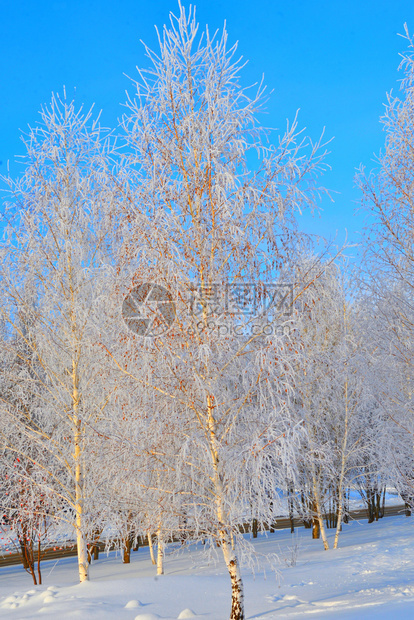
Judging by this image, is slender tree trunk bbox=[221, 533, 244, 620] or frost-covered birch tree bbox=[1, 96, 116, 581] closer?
slender tree trunk bbox=[221, 533, 244, 620]

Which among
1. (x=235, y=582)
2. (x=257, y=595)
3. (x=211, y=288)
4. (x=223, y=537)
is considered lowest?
(x=257, y=595)

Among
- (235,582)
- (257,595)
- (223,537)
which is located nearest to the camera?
(223,537)

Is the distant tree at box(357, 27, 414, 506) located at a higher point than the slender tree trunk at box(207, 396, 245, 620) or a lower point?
higher

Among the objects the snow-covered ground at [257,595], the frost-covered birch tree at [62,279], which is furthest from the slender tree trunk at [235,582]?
the frost-covered birch tree at [62,279]

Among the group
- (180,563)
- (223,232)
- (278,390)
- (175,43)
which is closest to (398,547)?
(180,563)

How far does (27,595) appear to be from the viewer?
899 centimetres

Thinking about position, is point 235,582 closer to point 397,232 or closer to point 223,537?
point 223,537

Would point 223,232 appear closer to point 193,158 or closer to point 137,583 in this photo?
point 193,158

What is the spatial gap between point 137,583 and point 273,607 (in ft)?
8.93

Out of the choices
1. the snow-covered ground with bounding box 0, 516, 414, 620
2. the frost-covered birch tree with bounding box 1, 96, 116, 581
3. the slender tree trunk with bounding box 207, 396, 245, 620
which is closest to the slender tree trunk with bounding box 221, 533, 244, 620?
the slender tree trunk with bounding box 207, 396, 245, 620

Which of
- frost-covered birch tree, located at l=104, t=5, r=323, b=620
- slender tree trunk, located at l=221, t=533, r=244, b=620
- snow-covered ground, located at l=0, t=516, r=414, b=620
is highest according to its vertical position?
frost-covered birch tree, located at l=104, t=5, r=323, b=620

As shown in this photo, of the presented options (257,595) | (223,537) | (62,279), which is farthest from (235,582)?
(62,279)

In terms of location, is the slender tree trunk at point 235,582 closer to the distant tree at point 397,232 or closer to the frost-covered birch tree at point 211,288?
the frost-covered birch tree at point 211,288

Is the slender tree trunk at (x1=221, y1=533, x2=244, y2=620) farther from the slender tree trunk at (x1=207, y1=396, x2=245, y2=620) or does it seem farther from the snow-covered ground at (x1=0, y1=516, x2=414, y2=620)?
the snow-covered ground at (x1=0, y1=516, x2=414, y2=620)
